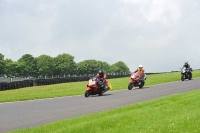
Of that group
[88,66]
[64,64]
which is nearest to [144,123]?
[64,64]

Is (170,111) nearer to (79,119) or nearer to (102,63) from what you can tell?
(79,119)

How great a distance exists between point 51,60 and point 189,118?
448ft

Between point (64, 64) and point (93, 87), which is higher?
point (64, 64)

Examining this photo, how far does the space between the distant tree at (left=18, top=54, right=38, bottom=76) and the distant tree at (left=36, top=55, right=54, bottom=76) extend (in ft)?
5.69

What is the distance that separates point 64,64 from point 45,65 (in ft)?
27.0

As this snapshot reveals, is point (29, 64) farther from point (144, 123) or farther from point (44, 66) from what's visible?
point (144, 123)

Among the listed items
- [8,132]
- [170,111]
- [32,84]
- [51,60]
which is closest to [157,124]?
[170,111]

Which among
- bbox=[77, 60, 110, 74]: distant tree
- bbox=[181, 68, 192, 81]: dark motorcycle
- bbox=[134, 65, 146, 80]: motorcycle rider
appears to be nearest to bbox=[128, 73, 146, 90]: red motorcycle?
bbox=[134, 65, 146, 80]: motorcycle rider

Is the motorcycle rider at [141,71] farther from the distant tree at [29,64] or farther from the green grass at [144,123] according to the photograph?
the distant tree at [29,64]

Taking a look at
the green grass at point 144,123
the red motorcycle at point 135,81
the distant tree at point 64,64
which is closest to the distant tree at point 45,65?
the distant tree at point 64,64

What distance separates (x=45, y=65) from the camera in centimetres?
14112

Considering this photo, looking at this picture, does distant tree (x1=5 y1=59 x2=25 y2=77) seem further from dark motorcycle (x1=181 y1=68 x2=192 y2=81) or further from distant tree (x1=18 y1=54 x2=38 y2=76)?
dark motorcycle (x1=181 y1=68 x2=192 y2=81)

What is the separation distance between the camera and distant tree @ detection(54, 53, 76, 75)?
5736 inches

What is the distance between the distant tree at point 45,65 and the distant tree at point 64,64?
9.03 ft
